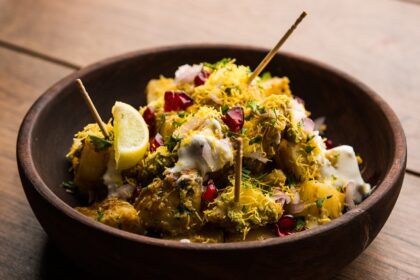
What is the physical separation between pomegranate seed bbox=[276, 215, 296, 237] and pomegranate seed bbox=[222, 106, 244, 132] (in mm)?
258

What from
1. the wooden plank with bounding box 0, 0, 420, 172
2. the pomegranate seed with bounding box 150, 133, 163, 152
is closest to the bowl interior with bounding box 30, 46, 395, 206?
the pomegranate seed with bounding box 150, 133, 163, 152

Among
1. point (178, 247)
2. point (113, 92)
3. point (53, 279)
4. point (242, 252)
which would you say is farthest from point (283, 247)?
point (113, 92)

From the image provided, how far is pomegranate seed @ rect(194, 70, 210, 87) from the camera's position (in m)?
1.96

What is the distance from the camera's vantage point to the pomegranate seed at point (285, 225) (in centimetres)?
165

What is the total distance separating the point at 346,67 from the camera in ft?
9.09

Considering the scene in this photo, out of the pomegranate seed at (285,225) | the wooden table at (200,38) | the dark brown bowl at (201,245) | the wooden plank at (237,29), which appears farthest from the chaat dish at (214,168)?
the wooden plank at (237,29)

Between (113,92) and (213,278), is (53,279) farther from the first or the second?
(113,92)

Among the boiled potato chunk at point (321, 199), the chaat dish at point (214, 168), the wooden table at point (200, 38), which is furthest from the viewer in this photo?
the wooden table at point (200, 38)

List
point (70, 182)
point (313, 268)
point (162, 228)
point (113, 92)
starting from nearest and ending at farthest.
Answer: point (313, 268) → point (162, 228) → point (70, 182) → point (113, 92)

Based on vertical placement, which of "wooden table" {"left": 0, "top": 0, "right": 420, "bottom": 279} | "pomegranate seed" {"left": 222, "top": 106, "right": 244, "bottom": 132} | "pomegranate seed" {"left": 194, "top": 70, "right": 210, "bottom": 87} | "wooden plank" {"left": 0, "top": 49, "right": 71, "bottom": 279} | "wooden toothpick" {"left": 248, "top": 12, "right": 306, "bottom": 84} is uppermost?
"wooden toothpick" {"left": 248, "top": 12, "right": 306, "bottom": 84}

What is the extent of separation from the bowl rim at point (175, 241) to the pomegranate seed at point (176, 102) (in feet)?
1.18

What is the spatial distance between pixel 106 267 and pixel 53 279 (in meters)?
0.31

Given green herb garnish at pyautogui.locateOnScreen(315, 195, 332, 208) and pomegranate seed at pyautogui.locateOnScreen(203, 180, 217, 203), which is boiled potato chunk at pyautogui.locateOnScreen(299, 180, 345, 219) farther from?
pomegranate seed at pyautogui.locateOnScreen(203, 180, 217, 203)

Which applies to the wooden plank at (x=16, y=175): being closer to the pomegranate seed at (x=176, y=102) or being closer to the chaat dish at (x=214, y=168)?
the chaat dish at (x=214, y=168)
